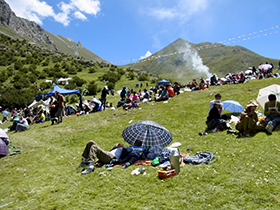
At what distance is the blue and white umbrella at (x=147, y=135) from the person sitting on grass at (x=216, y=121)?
2.70 m

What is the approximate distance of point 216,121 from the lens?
882 cm

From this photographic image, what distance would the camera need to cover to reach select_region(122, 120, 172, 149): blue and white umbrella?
23.3 ft

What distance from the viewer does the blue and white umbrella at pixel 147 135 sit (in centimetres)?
709

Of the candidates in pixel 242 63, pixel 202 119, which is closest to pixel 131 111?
pixel 202 119

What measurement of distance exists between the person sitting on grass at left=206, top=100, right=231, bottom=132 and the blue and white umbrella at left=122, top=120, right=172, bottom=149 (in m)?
2.70

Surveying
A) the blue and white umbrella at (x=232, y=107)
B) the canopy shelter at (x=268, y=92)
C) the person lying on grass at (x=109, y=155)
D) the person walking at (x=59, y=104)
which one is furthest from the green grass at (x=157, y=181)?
the person walking at (x=59, y=104)

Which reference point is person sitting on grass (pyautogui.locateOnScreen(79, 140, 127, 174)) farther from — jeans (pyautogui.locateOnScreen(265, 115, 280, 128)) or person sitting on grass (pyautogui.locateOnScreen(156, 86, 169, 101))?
person sitting on grass (pyautogui.locateOnScreen(156, 86, 169, 101))

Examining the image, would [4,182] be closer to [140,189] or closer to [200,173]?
[140,189]

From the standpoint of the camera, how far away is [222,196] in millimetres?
3922

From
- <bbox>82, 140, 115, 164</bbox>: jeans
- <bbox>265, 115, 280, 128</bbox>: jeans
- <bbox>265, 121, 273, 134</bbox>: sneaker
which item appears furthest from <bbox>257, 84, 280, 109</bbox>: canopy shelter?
<bbox>82, 140, 115, 164</bbox>: jeans

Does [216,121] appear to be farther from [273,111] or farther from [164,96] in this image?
[164,96]

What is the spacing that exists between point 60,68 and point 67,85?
1327cm

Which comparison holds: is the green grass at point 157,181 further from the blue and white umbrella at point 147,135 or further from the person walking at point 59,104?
the person walking at point 59,104

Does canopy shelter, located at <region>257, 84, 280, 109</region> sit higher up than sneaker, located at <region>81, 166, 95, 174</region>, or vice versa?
canopy shelter, located at <region>257, 84, 280, 109</region>
